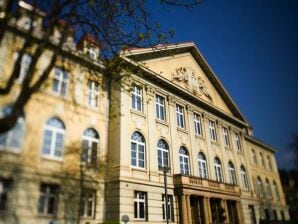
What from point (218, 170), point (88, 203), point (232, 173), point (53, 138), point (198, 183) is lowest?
point (88, 203)

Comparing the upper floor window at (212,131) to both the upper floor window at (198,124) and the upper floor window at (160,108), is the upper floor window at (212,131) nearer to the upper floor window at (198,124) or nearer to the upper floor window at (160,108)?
the upper floor window at (198,124)

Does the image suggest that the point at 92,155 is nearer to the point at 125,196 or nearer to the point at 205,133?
the point at 125,196

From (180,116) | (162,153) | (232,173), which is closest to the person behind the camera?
(162,153)

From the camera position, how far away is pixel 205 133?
27.7m

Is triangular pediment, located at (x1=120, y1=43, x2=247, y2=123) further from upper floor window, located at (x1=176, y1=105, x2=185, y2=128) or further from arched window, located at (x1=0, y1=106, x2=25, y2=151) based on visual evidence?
arched window, located at (x1=0, y1=106, x2=25, y2=151)

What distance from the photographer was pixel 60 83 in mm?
16469

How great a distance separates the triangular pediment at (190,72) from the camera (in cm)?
2364

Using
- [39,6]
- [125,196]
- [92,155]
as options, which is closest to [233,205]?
[125,196]

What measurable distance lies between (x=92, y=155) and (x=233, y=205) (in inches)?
660

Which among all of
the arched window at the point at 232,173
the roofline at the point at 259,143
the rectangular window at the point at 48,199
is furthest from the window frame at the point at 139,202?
the roofline at the point at 259,143

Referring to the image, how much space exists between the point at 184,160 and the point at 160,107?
17.0 feet

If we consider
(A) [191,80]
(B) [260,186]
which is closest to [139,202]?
(A) [191,80]

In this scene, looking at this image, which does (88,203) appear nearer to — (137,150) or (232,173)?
(137,150)

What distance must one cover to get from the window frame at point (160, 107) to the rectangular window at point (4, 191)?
12911mm
